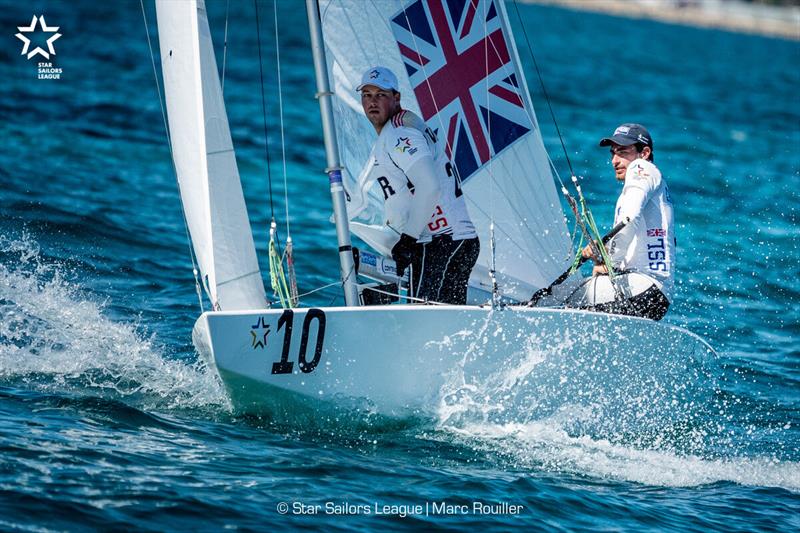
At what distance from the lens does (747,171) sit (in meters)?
15.0

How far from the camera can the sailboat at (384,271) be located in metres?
4.98

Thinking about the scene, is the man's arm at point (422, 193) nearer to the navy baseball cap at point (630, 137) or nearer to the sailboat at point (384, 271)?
the sailboat at point (384, 271)

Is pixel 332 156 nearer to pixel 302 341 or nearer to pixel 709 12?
pixel 302 341

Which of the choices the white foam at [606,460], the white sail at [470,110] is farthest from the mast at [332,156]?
the white foam at [606,460]

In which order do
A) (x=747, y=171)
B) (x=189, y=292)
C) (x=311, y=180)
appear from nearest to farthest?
(x=189, y=292)
(x=311, y=180)
(x=747, y=171)

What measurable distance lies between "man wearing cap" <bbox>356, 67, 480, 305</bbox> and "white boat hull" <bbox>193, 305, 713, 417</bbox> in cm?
48

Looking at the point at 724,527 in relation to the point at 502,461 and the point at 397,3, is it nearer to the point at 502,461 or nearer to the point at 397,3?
the point at 502,461

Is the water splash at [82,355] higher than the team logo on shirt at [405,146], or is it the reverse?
the team logo on shirt at [405,146]

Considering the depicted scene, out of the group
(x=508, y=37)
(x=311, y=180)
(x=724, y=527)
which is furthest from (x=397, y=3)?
(x=311, y=180)

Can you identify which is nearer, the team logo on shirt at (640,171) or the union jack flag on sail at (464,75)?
the team logo on shirt at (640,171)

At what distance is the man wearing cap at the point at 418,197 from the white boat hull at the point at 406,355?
48 centimetres

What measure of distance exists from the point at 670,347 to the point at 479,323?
3.83 feet

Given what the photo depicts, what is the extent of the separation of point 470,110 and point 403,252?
3.53 feet

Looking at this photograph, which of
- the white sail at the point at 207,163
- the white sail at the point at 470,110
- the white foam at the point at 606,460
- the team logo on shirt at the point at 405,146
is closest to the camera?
the white sail at the point at 207,163
